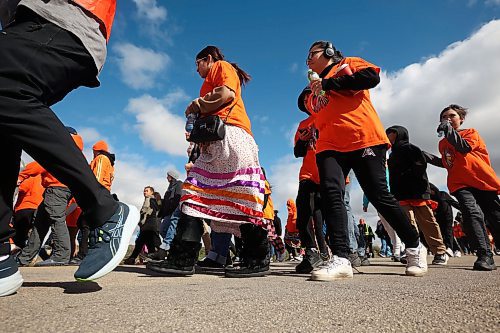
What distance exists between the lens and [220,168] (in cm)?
291

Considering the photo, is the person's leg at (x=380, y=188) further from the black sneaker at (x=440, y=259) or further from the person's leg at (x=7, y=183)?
the black sneaker at (x=440, y=259)

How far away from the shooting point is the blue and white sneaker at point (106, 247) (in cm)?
152

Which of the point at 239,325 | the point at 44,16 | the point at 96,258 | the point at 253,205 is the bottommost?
the point at 239,325

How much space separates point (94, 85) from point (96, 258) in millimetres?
876

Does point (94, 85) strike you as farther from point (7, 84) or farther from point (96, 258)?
point (96, 258)

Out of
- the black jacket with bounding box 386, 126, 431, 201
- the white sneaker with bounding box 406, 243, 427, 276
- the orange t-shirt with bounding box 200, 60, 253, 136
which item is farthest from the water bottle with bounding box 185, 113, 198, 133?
the black jacket with bounding box 386, 126, 431, 201

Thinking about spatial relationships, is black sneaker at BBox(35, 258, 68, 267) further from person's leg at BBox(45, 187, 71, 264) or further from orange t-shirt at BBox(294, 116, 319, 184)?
orange t-shirt at BBox(294, 116, 319, 184)

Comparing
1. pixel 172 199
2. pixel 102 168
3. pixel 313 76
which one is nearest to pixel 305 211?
pixel 313 76

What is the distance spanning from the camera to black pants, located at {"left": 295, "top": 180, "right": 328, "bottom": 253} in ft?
11.7

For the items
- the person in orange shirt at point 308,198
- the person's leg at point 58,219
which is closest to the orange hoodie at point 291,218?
the person in orange shirt at point 308,198

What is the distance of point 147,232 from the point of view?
7.00 meters

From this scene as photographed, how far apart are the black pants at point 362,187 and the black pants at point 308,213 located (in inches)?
35.8

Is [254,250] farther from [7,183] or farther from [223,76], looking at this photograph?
[7,183]

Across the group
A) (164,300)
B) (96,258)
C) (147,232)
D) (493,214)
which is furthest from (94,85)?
(147,232)
